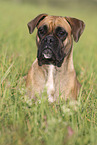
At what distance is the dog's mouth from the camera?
11.8 ft

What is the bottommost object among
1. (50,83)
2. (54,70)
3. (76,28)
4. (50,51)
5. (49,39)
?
(50,83)

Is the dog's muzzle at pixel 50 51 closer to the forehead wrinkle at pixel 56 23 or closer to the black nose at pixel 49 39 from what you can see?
the black nose at pixel 49 39

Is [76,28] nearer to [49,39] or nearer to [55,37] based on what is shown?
[55,37]

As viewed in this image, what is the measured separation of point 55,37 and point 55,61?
0.38 meters

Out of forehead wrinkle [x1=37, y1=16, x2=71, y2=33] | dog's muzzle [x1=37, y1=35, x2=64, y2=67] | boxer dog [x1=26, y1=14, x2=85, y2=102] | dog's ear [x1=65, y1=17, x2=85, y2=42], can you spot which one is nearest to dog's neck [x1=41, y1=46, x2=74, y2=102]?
boxer dog [x1=26, y1=14, x2=85, y2=102]

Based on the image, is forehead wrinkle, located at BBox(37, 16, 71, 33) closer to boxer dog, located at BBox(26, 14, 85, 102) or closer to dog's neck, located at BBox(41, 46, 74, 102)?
boxer dog, located at BBox(26, 14, 85, 102)

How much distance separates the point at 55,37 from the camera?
143 inches

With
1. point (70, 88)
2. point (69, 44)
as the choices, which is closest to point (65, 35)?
point (69, 44)

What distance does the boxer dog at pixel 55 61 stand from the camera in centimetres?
360

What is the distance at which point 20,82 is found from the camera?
141 inches

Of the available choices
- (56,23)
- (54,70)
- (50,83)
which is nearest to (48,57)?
(54,70)

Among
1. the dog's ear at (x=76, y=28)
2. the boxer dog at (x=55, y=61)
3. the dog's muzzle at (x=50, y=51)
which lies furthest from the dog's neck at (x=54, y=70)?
the dog's ear at (x=76, y=28)

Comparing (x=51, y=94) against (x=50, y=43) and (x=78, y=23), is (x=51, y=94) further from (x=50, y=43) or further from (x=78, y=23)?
(x=78, y=23)

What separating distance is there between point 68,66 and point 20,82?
0.83 meters
